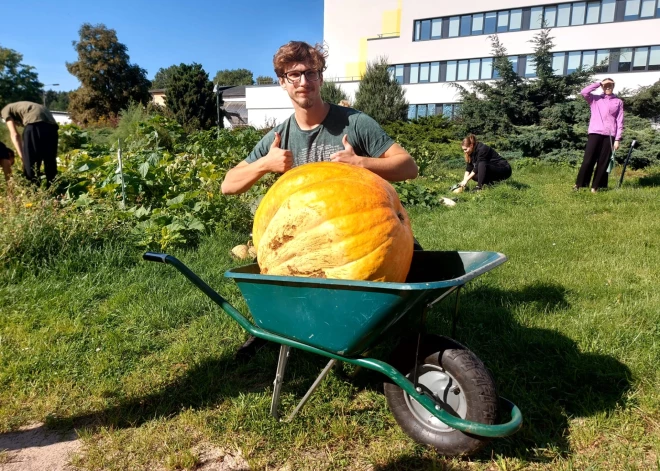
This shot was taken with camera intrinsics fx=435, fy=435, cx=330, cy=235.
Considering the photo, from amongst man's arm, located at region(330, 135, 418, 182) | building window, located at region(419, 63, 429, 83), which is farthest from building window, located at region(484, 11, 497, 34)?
man's arm, located at region(330, 135, 418, 182)

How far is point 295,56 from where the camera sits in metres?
2.30

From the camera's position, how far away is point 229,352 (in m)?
2.84

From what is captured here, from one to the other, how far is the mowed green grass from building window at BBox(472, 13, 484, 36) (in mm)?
32529

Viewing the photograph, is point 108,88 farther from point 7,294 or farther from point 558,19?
point 7,294

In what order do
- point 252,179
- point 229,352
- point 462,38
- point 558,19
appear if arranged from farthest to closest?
1. point 462,38
2. point 558,19
3. point 229,352
4. point 252,179

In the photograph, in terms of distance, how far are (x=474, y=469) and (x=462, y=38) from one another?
116ft

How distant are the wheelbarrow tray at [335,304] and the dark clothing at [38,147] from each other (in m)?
5.26

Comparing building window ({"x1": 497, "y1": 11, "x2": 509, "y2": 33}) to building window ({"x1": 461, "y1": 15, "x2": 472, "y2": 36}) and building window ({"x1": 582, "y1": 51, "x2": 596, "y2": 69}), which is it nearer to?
building window ({"x1": 461, "y1": 15, "x2": 472, "y2": 36})

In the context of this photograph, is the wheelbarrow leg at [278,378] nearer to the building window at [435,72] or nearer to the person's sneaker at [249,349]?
the person's sneaker at [249,349]

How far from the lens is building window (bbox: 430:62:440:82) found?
33.7 m

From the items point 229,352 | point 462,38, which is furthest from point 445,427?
point 462,38

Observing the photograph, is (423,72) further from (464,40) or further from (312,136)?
(312,136)

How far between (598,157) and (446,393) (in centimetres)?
755

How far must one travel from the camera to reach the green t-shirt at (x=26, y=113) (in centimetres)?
586
